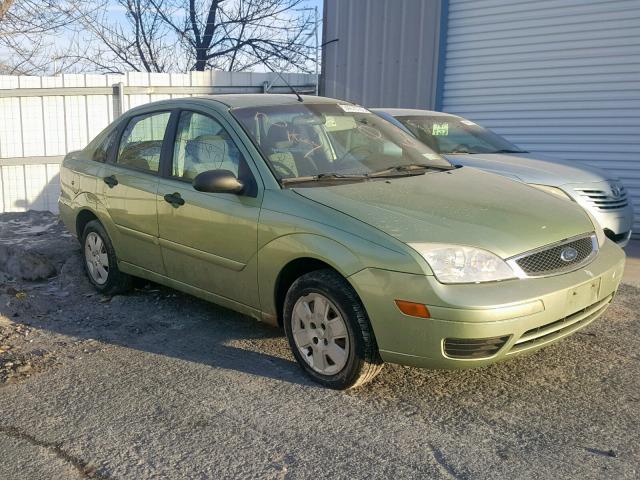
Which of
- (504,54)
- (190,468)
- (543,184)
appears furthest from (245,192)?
(504,54)

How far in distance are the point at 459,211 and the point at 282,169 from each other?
1132 millimetres

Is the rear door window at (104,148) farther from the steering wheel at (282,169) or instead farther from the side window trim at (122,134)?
the steering wheel at (282,169)

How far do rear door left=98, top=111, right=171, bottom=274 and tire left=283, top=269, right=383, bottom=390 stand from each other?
58.8 inches

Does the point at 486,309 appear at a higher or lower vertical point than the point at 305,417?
higher

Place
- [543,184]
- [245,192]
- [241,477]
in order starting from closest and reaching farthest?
[241,477]
[245,192]
[543,184]

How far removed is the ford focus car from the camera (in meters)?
6.29

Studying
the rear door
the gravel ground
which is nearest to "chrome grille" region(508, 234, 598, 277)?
the gravel ground

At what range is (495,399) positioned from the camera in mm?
3676

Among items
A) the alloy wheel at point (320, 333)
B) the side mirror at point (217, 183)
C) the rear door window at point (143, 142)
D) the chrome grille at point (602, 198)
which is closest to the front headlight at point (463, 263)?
the alloy wheel at point (320, 333)

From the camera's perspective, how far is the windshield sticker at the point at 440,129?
7.59 meters

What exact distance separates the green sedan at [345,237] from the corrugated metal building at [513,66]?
528 cm

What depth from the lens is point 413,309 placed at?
3.35 m

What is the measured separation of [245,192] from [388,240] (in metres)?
1.12

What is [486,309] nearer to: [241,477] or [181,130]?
[241,477]
